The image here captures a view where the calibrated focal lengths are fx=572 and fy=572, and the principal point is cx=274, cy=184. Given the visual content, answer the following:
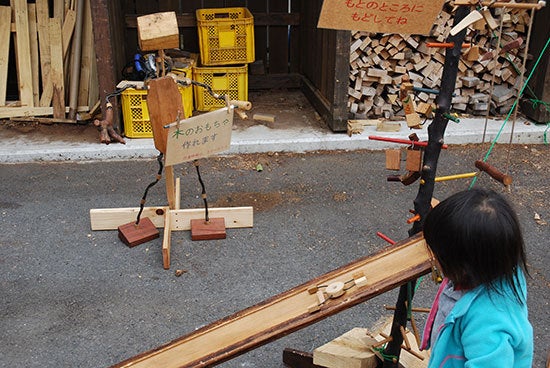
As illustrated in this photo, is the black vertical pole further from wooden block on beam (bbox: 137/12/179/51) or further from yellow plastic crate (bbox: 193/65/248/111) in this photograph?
yellow plastic crate (bbox: 193/65/248/111)

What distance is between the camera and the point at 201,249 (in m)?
4.06

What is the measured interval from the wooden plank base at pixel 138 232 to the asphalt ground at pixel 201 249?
2.4 inches

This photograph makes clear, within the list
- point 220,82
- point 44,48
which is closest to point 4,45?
point 44,48

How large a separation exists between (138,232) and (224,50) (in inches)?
114

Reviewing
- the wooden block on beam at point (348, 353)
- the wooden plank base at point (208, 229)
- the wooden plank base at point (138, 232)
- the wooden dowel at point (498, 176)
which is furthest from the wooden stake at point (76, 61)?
the wooden dowel at point (498, 176)

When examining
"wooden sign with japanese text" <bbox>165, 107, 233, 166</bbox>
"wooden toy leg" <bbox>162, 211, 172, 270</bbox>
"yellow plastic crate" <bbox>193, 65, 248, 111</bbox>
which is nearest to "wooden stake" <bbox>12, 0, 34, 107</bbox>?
"yellow plastic crate" <bbox>193, 65, 248, 111</bbox>

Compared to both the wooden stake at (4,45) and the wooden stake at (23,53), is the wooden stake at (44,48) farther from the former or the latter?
the wooden stake at (4,45)

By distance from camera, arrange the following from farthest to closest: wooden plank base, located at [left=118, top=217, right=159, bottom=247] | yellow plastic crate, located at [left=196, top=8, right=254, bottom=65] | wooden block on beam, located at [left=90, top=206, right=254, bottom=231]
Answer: yellow plastic crate, located at [left=196, top=8, right=254, bottom=65], wooden block on beam, located at [left=90, top=206, right=254, bottom=231], wooden plank base, located at [left=118, top=217, right=159, bottom=247]

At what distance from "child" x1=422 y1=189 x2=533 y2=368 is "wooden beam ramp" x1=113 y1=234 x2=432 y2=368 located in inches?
16.0

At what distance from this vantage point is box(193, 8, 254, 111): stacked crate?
630cm

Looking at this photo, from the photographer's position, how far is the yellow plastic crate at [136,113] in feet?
18.5

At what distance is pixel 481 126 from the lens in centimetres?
616

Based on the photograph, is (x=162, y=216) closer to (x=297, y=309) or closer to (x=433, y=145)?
(x=297, y=309)

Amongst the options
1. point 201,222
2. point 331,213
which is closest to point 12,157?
point 201,222
